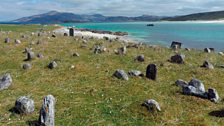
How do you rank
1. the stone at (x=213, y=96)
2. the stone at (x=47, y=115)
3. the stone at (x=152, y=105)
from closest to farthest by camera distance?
the stone at (x=47, y=115), the stone at (x=152, y=105), the stone at (x=213, y=96)

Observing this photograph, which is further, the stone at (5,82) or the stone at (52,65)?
the stone at (52,65)

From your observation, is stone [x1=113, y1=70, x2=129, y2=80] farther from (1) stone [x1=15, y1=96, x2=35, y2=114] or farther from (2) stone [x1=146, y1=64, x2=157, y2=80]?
(1) stone [x1=15, y1=96, x2=35, y2=114]

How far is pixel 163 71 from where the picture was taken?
76.1 feet

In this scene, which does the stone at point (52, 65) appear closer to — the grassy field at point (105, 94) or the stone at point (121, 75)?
the grassy field at point (105, 94)

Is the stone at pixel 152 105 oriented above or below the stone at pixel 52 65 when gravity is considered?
below

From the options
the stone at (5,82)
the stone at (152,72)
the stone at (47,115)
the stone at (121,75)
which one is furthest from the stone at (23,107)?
the stone at (152,72)

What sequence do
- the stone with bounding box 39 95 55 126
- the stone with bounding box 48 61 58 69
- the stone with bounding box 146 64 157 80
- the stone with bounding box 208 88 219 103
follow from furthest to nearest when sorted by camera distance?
the stone with bounding box 48 61 58 69 → the stone with bounding box 146 64 157 80 → the stone with bounding box 208 88 219 103 → the stone with bounding box 39 95 55 126

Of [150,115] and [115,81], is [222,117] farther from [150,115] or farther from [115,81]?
[115,81]

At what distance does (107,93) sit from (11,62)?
464 inches

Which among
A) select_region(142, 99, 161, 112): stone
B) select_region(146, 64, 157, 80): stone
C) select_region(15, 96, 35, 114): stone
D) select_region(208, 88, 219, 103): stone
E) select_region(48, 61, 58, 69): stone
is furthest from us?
select_region(48, 61, 58, 69): stone

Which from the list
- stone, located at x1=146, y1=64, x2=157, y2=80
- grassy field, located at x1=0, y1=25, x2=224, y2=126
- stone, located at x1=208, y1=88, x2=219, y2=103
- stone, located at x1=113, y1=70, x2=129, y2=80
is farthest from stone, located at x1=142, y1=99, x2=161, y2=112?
stone, located at x1=146, y1=64, x2=157, y2=80

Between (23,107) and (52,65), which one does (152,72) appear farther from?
(23,107)

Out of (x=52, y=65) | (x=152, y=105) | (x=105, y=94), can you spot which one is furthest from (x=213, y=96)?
(x=52, y=65)

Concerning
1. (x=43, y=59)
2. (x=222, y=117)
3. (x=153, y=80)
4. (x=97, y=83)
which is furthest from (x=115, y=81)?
(x=43, y=59)
